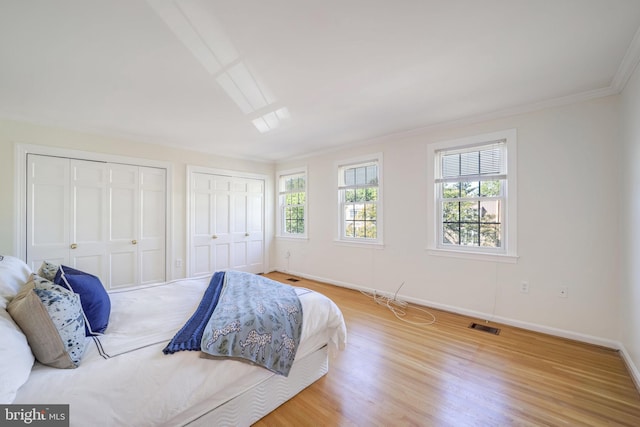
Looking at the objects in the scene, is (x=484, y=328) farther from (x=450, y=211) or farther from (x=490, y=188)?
(x=490, y=188)

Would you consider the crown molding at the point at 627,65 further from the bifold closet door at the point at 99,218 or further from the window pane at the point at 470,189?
the bifold closet door at the point at 99,218

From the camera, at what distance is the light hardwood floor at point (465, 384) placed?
5.21ft

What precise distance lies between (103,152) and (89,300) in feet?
9.37

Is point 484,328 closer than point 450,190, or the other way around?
point 484,328

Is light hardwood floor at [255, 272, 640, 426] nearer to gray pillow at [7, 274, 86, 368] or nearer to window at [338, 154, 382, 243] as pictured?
gray pillow at [7, 274, 86, 368]

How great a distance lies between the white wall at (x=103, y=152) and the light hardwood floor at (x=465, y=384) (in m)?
3.31

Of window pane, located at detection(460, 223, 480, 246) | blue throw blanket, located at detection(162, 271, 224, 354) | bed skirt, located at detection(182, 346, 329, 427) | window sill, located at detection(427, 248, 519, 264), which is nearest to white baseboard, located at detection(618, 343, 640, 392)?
window sill, located at detection(427, 248, 519, 264)

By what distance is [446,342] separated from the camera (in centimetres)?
250

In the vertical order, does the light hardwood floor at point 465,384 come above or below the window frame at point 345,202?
below

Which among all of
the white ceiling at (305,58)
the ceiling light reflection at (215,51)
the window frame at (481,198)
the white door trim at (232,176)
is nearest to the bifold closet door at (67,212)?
the white ceiling at (305,58)

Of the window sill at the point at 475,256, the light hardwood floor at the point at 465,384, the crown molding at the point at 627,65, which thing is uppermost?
the crown molding at the point at 627,65

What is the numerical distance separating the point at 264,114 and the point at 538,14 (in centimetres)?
247

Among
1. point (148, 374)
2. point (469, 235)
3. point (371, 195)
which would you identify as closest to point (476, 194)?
point (469, 235)

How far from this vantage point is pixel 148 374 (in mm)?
1182
